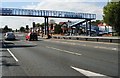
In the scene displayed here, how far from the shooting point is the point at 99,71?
1168 cm

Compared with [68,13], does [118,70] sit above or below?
below

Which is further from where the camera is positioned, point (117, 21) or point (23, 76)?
point (117, 21)

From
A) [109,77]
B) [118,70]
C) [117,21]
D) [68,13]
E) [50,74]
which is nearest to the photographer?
[109,77]

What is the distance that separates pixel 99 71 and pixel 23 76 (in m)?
2.95

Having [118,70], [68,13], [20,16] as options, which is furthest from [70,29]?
[118,70]

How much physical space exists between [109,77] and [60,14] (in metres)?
77.1

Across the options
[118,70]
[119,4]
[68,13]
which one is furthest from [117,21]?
[118,70]

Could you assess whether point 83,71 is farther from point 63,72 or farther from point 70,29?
point 70,29

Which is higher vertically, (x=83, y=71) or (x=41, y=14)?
(x=41, y=14)

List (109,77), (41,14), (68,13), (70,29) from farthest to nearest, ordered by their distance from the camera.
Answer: (70,29)
(68,13)
(41,14)
(109,77)

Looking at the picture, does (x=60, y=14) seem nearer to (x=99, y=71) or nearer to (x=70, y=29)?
(x=70, y=29)

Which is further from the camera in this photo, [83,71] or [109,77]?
[83,71]

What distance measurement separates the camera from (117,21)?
255 ft

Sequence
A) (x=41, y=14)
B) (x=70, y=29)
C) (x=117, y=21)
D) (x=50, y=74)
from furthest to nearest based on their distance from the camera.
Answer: (x=70, y=29) → (x=41, y=14) → (x=117, y=21) → (x=50, y=74)
